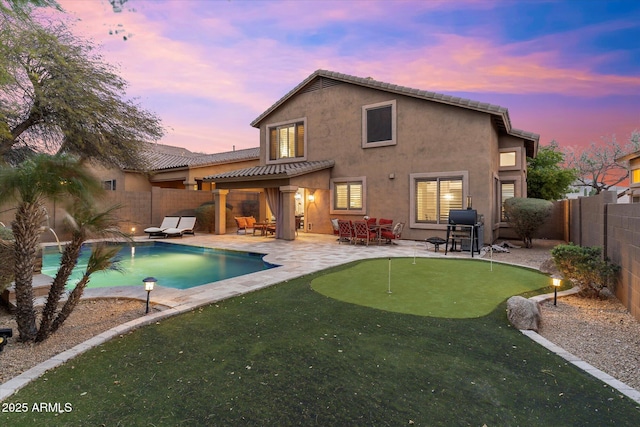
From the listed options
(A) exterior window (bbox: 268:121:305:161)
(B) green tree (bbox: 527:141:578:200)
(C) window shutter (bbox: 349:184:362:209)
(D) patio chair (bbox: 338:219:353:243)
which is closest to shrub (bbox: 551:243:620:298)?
(D) patio chair (bbox: 338:219:353:243)

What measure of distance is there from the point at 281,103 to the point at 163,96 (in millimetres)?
6292

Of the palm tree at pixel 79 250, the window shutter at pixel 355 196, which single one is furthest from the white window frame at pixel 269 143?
the palm tree at pixel 79 250

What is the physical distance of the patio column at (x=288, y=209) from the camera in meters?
14.7

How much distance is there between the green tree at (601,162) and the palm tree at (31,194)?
4248 centimetres

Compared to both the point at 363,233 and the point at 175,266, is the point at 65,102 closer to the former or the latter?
the point at 175,266

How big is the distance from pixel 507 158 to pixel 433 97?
5.47 metres

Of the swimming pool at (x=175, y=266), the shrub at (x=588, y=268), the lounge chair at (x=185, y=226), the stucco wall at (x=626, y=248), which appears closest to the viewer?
the stucco wall at (x=626, y=248)

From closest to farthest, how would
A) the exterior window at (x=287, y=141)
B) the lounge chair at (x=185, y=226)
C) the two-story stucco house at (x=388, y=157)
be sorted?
the two-story stucco house at (x=388, y=157), the lounge chair at (x=185, y=226), the exterior window at (x=287, y=141)

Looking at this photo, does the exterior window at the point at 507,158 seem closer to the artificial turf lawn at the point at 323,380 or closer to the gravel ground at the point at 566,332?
the gravel ground at the point at 566,332

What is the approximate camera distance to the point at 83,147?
1295 centimetres

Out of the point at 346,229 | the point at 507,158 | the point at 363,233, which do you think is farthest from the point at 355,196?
the point at 507,158

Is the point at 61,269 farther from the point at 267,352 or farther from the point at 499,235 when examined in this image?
the point at 499,235

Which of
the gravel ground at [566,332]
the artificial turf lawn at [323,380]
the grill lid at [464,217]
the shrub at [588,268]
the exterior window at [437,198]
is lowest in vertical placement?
the gravel ground at [566,332]

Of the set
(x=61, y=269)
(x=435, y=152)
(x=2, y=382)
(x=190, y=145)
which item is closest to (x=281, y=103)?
(x=435, y=152)
